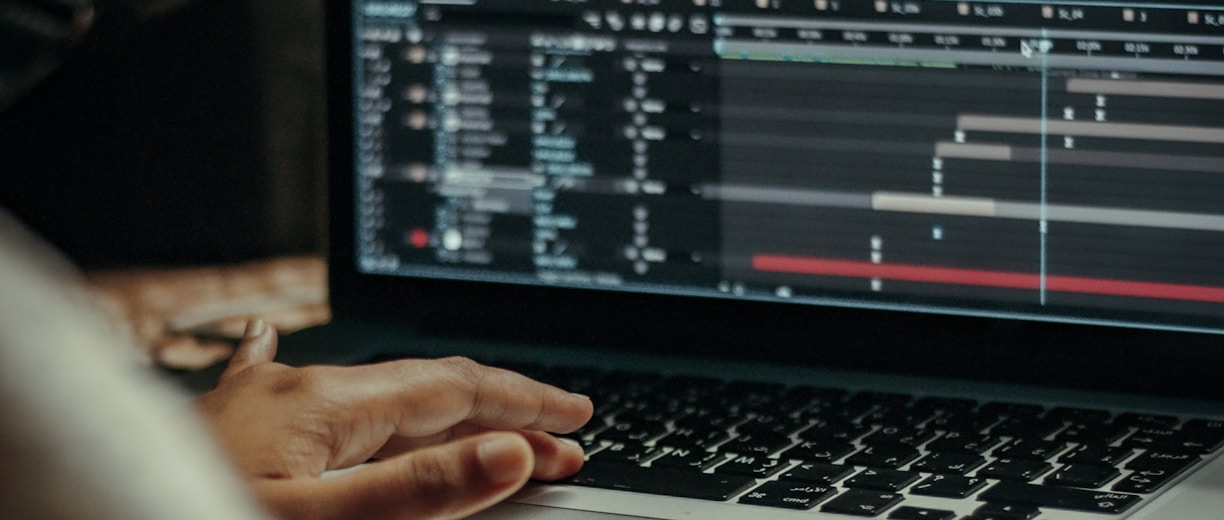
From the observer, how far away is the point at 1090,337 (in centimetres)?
87

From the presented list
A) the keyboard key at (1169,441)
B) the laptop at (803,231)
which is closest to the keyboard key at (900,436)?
the laptop at (803,231)

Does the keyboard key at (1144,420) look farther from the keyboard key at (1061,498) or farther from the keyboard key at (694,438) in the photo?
the keyboard key at (694,438)

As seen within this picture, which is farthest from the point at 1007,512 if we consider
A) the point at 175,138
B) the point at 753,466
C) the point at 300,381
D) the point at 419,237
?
the point at 175,138

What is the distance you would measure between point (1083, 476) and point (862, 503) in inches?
4.8

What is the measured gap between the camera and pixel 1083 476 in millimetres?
701

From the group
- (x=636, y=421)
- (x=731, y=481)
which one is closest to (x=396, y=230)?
(x=636, y=421)

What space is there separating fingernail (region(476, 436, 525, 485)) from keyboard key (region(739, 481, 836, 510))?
13 cm

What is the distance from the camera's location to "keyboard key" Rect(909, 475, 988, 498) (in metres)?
0.69

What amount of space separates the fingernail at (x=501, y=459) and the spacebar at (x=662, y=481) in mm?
105

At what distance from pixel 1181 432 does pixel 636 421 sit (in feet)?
1.04

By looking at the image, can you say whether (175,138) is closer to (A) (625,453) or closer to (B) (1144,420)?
(A) (625,453)

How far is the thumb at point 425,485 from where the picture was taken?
625 millimetres

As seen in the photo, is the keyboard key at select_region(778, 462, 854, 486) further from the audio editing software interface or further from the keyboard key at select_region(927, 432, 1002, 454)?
the audio editing software interface

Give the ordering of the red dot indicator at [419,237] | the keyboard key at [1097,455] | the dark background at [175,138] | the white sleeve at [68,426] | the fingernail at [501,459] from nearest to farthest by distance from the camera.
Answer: the white sleeve at [68,426] < the fingernail at [501,459] < the keyboard key at [1097,455] < the red dot indicator at [419,237] < the dark background at [175,138]
